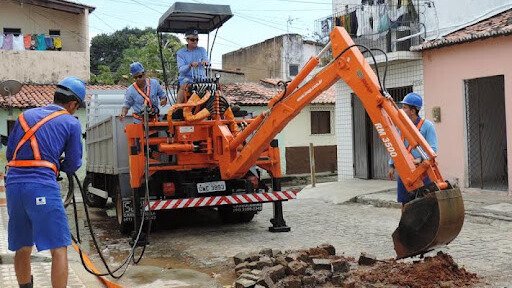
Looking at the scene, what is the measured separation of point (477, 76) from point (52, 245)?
10.0m

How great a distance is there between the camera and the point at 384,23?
14133mm

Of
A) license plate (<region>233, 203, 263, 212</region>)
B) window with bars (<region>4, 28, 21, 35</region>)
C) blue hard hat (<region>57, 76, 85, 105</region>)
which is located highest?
window with bars (<region>4, 28, 21, 35</region>)

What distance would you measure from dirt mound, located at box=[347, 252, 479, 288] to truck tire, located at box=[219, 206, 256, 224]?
4.28 m

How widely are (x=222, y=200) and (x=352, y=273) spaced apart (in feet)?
10.4

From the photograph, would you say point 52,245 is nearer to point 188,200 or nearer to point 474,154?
point 188,200

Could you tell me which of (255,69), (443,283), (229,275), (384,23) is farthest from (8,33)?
(443,283)

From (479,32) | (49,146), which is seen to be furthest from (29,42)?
(49,146)

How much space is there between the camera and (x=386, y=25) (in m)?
14.1

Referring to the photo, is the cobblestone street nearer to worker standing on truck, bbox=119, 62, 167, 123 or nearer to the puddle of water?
the puddle of water

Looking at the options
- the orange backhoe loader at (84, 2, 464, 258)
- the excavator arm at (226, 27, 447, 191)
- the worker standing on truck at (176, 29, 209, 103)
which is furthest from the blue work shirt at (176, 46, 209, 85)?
the excavator arm at (226, 27, 447, 191)

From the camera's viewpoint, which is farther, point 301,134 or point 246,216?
point 301,134

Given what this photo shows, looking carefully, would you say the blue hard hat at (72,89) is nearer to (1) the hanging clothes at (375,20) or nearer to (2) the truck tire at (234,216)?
(2) the truck tire at (234,216)

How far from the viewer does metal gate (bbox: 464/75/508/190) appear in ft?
42.0

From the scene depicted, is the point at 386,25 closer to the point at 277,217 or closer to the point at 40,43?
the point at 277,217
